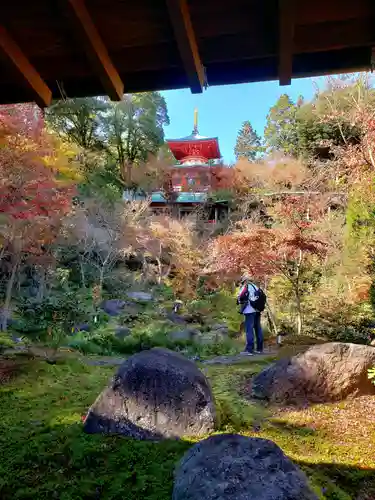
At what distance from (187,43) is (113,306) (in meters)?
11.7

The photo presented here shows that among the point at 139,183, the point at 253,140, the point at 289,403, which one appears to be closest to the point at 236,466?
the point at 289,403

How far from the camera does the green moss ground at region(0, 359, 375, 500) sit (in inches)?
96.6

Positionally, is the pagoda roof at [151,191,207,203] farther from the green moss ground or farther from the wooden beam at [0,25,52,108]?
the wooden beam at [0,25,52,108]

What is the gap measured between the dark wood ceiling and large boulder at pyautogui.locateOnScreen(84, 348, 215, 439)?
2.44m

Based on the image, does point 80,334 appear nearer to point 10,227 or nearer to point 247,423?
point 10,227

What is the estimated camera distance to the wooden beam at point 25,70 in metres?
1.59

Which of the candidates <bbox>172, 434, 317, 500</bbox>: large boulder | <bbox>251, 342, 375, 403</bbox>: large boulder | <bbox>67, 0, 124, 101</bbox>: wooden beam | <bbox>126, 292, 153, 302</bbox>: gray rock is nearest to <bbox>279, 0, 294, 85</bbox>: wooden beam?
<bbox>67, 0, 124, 101</bbox>: wooden beam

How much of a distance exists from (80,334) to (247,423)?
509 centimetres

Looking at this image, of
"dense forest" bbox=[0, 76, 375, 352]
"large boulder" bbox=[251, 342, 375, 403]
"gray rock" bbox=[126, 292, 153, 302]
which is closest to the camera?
"large boulder" bbox=[251, 342, 375, 403]

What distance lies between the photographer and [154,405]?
10.4ft

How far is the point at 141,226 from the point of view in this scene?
15516mm

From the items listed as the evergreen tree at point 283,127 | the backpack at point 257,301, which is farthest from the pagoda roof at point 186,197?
the backpack at point 257,301

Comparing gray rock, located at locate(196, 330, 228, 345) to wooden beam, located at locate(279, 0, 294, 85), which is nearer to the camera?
wooden beam, located at locate(279, 0, 294, 85)

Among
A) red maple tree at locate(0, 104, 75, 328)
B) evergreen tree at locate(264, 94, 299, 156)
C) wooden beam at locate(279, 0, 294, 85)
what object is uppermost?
evergreen tree at locate(264, 94, 299, 156)
